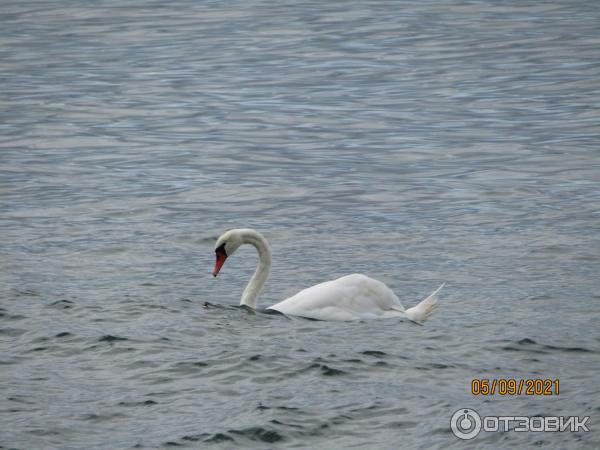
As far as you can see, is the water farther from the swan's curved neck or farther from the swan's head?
the swan's head

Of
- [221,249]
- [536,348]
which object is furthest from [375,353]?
[221,249]

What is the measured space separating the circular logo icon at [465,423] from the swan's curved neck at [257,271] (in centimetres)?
384

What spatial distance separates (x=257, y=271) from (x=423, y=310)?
73.0 inches

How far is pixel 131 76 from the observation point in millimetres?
32906

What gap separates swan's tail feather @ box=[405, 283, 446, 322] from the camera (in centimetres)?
1266

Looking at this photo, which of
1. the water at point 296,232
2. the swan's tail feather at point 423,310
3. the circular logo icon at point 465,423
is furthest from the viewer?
the swan's tail feather at point 423,310

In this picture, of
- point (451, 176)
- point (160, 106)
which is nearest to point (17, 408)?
point (451, 176)

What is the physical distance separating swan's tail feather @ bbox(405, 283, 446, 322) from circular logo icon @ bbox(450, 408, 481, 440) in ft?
9.11

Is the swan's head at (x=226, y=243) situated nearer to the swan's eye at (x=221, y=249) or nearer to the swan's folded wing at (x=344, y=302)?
the swan's eye at (x=221, y=249)

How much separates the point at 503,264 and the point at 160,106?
15.2 meters

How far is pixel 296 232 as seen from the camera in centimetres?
1688
